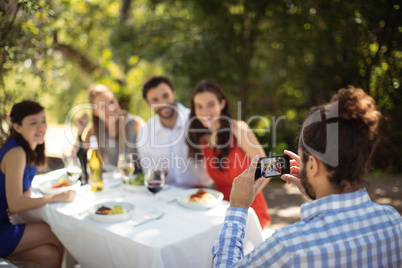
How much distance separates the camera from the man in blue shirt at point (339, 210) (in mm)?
1034

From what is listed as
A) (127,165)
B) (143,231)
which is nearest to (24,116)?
(127,165)

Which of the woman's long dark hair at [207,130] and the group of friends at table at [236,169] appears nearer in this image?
the group of friends at table at [236,169]

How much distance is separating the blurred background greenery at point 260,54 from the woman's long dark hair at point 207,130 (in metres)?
1.51

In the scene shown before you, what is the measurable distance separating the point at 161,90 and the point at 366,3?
2.49 m

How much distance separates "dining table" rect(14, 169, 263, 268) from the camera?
159cm

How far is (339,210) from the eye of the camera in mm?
1094

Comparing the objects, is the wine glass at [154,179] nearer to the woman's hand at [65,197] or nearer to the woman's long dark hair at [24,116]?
the woman's hand at [65,197]

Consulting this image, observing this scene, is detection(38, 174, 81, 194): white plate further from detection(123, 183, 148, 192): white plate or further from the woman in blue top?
detection(123, 183, 148, 192): white plate

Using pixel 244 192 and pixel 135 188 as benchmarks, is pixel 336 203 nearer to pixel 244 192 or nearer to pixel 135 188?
pixel 244 192

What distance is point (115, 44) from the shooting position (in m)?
6.13

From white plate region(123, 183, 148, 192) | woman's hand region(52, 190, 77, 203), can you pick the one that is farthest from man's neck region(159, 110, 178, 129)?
woman's hand region(52, 190, 77, 203)

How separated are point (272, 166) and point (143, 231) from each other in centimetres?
72

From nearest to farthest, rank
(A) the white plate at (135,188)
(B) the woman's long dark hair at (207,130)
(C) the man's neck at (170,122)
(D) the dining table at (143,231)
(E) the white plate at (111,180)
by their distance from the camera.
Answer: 1. (D) the dining table at (143,231)
2. (A) the white plate at (135,188)
3. (E) the white plate at (111,180)
4. (B) the woman's long dark hair at (207,130)
5. (C) the man's neck at (170,122)

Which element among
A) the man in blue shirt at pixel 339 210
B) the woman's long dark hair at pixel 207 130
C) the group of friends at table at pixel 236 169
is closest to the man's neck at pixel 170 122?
the group of friends at table at pixel 236 169
